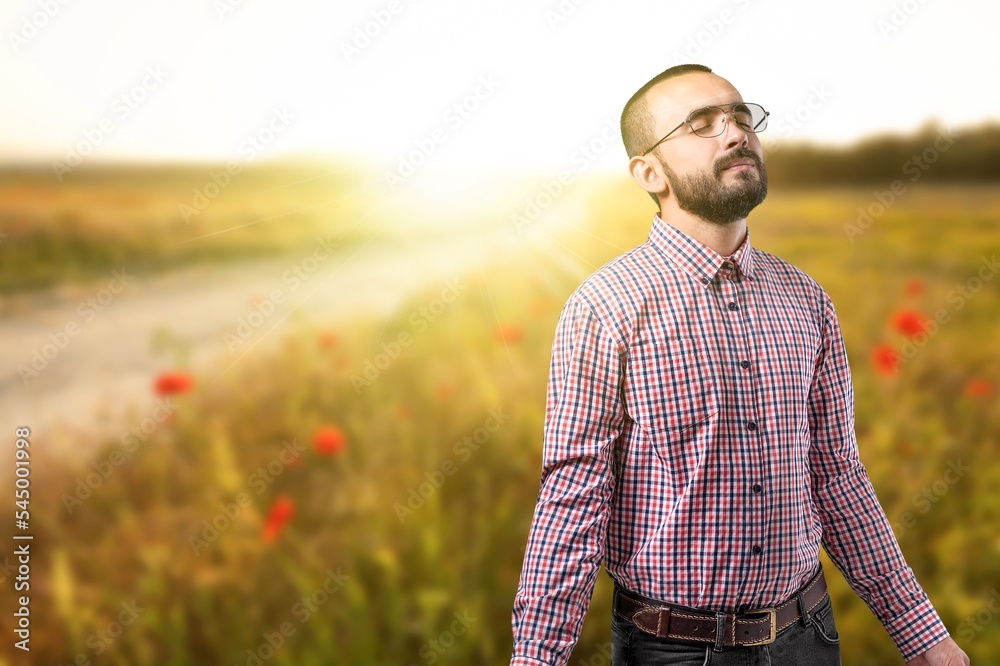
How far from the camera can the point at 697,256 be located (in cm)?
115

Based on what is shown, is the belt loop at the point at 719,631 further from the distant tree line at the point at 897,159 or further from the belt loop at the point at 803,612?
the distant tree line at the point at 897,159

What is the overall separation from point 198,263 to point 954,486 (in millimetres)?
1718

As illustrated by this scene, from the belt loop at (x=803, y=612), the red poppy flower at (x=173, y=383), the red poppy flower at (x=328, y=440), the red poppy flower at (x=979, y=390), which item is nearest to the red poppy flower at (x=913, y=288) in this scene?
the red poppy flower at (x=979, y=390)

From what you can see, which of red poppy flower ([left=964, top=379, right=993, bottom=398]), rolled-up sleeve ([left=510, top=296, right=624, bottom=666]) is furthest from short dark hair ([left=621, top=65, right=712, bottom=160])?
red poppy flower ([left=964, top=379, right=993, bottom=398])

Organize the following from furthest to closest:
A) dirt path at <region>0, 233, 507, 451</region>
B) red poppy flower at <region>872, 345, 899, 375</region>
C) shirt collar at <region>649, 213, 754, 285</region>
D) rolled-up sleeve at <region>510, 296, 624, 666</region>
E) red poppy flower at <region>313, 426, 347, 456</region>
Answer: red poppy flower at <region>872, 345, 899, 375</region>
red poppy flower at <region>313, 426, 347, 456</region>
dirt path at <region>0, 233, 507, 451</region>
shirt collar at <region>649, 213, 754, 285</region>
rolled-up sleeve at <region>510, 296, 624, 666</region>

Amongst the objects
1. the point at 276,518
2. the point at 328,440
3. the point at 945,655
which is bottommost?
the point at 945,655

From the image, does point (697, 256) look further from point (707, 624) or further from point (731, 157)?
point (707, 624)

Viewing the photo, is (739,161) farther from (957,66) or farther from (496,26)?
(957,66)

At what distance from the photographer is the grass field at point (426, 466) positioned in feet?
5.42

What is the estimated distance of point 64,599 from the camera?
162cm

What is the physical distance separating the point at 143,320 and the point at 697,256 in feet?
3.58

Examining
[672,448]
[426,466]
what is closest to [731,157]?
[672,448]

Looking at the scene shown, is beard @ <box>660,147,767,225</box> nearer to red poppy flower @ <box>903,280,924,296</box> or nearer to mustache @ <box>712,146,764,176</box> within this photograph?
mustache @ <box>712,146,764,176</box>

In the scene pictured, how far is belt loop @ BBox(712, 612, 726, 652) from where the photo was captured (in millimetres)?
1075
